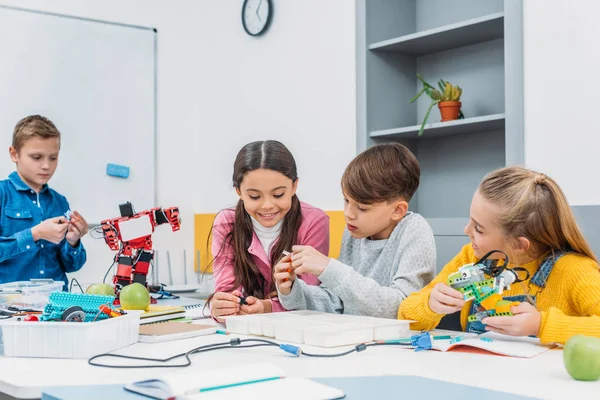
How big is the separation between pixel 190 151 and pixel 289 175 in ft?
7.37

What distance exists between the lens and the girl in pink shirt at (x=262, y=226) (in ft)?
5.96

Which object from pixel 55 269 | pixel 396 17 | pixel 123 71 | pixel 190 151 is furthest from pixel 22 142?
pixel 396 17

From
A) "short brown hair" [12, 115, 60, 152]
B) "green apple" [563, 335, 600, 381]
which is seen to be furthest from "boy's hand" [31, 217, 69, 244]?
"green apple" [563, 335, 600, 381]

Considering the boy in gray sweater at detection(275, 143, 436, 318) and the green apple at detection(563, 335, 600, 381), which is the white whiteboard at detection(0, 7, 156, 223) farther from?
the green apple at detection(563, 335, 600, 381)

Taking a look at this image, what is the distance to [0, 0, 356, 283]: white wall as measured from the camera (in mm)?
3254

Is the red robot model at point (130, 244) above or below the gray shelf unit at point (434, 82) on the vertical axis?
below

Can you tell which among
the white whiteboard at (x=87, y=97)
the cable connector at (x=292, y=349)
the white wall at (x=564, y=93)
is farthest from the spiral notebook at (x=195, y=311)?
the white whiteboard at (x=87, y=97)

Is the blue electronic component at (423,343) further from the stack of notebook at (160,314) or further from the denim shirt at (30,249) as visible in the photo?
the denim shirt at (30,249)

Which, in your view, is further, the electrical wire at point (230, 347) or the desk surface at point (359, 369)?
the electrical wire at point (230, 347)

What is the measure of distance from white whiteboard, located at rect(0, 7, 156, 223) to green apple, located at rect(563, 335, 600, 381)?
2908 millimetres

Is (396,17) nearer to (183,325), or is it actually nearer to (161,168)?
(161,168)

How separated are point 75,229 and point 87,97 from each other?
1.24m

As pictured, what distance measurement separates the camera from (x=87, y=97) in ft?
11.7

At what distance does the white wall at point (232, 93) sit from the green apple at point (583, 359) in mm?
2194
